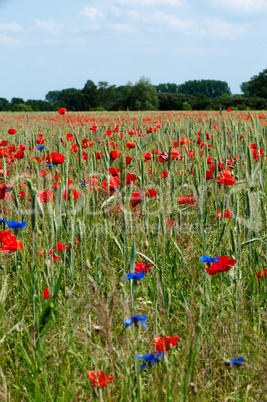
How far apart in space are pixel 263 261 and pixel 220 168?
487mm

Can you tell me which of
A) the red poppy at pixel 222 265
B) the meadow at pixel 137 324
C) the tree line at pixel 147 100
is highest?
the tree line at pixel 147 100

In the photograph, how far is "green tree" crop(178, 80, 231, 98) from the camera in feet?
363

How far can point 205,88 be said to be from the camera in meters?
112

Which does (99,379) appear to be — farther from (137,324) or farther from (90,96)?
(90,96)

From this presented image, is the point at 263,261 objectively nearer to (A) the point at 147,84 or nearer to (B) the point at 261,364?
(B) the point at 261,364

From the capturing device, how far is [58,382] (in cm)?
96

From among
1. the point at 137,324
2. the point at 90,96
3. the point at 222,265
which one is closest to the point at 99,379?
the point at 137,324

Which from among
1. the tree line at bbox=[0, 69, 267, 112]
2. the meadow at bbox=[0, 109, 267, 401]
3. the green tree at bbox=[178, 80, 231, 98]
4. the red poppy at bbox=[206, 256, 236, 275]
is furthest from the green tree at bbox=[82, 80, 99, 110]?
the red poppy at bbox=[206, 256, 236, 275]

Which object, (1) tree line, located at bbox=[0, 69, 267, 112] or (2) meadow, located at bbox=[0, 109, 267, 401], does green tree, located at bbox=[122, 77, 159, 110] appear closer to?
(1) tree line, located at bbox=[0, 69, 267, 112]

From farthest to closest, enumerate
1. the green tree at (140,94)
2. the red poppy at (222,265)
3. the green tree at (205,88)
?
1. the green tree at (205,88)
2. the green tree at (140,94)
3. the red poppy at (222,265)

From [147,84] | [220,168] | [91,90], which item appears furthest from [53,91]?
[220,168]

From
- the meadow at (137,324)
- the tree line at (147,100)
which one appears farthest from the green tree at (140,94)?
the meadow at (137,324)

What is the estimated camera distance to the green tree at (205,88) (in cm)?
11062

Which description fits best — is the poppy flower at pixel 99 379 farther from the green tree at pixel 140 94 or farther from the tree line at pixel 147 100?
the green tree at pixel 140 94
